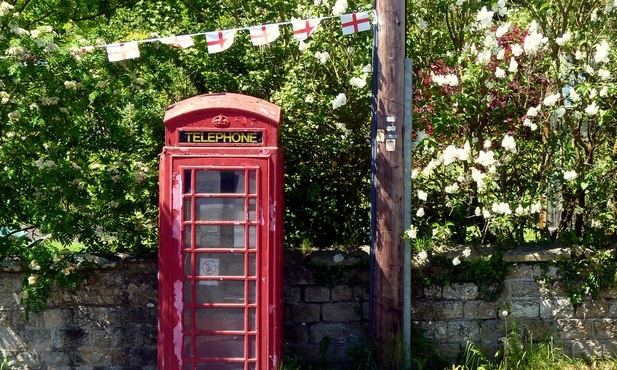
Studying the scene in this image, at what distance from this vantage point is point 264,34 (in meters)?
6.45

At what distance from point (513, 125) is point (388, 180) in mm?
1392

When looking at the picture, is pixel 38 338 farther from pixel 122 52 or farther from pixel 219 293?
pixel 122 52

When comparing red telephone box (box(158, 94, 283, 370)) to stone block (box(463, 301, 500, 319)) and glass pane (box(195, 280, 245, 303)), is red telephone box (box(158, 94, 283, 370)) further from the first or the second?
stone block (box(463, 301, 500, 319))

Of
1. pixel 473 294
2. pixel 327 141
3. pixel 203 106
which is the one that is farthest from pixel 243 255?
pixel 473 294

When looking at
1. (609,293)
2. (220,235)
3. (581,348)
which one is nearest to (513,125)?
(609,293)

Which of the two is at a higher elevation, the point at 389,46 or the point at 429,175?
the point at 389,46

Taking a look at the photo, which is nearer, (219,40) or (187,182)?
(187,182)

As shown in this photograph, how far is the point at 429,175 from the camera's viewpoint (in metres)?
6.95

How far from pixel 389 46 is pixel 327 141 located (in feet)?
3.93

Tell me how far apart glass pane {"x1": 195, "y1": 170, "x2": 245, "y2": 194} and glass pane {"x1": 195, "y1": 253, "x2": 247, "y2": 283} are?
1.61 feet

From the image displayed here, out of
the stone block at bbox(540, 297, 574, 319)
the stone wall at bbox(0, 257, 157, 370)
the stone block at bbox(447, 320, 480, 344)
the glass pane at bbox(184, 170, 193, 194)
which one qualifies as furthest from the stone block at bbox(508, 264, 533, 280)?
the stone wall at bbox(0, 257, 157, 370)

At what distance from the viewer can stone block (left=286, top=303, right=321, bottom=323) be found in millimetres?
6824

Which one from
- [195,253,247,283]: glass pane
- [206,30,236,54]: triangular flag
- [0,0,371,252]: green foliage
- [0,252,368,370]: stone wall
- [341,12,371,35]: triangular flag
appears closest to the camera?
[195,253,247,283]: glass pane

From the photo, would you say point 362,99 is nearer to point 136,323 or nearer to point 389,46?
point 389,46
